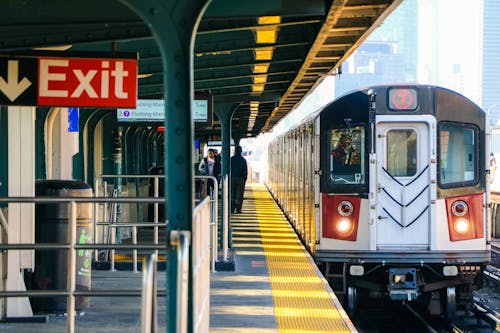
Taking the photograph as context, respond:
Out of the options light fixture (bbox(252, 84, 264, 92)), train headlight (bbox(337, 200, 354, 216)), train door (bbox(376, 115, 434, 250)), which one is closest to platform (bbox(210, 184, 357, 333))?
train headlight (bbox(337, 200, 354, 216))

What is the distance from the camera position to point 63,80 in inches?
215

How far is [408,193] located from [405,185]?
108 mm

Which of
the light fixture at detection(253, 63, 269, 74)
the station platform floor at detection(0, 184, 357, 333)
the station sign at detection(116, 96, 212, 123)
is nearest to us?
the station platform floor at detection(0, 184, 357, 333)

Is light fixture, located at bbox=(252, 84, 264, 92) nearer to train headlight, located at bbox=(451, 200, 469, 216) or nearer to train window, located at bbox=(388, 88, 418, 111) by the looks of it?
train window, located at bbox=(388, 88, 418, 111)

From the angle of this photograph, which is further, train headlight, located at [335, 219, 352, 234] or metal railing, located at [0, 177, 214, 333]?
train headlight, located at [335, 219, 352, 234]

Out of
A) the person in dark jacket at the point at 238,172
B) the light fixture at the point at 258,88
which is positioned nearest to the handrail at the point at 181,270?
the light fixture at the point at 258,88

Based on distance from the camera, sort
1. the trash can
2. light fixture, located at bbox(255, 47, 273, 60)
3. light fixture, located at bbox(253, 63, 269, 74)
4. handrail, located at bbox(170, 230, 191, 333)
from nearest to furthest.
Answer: handrail, located at bbox(170, 230, 191, 333), the trash can, light fixture, located at bbox(255, 47, 273, 60), light fixture, located at bbox(253, 63, 269, 74)

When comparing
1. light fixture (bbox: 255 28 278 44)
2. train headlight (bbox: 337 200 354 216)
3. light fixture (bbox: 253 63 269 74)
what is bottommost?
train headlight (bbox: 337 200 354 216)

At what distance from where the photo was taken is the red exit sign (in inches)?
215

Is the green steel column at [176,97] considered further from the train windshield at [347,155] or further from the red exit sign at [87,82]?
the train windshield at [347,155]

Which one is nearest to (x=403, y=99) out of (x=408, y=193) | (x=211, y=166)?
(x=408, y=193)

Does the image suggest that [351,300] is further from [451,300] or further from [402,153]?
[402,153]

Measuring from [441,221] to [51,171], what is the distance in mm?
4896

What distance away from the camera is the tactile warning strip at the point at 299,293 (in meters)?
6.94
